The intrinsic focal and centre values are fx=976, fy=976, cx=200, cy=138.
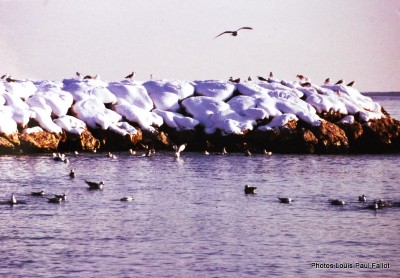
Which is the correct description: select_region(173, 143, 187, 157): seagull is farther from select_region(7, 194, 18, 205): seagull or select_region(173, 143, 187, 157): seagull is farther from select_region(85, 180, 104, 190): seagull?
select_region(7, 194, 18, 205): seagull

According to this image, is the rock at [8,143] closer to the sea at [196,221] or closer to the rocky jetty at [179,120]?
the rocky jetty at [179,120]

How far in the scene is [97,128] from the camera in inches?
2238

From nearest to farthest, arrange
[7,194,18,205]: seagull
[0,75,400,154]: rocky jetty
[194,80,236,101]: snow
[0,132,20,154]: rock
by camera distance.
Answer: [7,194,18,205]: seagull, [0,132,20,154]: rock, [0,75,400,154]: rocky jetty, [194,80,236,101]: snow

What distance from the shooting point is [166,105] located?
61.2 metres

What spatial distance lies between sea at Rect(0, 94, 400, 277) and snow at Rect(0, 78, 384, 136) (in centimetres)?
731

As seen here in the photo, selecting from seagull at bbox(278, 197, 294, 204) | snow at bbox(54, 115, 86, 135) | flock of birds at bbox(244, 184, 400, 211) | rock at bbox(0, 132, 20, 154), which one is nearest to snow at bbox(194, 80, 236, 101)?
snow at bbox(54, 115, 86, 135)

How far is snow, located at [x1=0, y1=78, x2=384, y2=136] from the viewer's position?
56750mm

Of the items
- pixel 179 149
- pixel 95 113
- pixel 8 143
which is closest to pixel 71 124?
pixel 95 113

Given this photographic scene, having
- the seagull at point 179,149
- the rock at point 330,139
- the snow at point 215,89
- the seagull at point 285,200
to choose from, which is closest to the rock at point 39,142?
the seagull at point 179,149

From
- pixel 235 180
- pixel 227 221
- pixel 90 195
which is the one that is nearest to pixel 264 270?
pixel 227 221

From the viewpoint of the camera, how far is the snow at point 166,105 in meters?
56.8

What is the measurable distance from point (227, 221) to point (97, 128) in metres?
27.3

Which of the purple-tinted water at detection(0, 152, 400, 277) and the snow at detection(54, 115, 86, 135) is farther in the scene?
the snow at detection(54, 115, 86, 135)

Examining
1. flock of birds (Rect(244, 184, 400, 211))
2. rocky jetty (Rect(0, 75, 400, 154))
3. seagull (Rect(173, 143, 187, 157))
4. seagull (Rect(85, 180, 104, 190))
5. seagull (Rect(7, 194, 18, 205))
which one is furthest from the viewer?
rocky jetty (Rect(0, 75, 400, 154))
